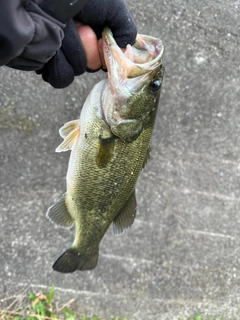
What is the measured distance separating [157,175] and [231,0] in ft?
4.71

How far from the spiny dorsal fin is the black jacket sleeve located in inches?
17.8

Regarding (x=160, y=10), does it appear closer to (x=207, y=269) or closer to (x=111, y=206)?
(x=111, y=206)

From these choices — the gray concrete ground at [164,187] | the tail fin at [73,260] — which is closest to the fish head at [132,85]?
the tail fin at [73,260]

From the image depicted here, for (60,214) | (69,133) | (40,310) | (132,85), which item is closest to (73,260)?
(60,214)

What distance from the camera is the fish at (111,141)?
165cm

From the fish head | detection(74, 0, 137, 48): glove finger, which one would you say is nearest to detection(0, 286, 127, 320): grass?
the fish head

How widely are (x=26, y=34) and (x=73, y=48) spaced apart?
32 cm

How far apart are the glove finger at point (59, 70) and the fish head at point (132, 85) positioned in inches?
6.9

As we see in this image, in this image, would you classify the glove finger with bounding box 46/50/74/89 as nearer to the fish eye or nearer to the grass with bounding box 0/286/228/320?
the fish eye

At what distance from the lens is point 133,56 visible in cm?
165

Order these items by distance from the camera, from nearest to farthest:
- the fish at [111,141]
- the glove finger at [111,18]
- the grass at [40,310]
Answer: the glove finger at [111,18] → the fish at [111,141] → the grass at [40,310]

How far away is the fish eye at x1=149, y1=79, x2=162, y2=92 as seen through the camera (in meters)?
1.70

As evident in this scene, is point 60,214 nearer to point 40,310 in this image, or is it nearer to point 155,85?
point 155,85

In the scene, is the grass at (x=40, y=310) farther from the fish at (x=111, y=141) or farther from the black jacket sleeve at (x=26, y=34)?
the black jacket sleeve at (x=26, y=34)
